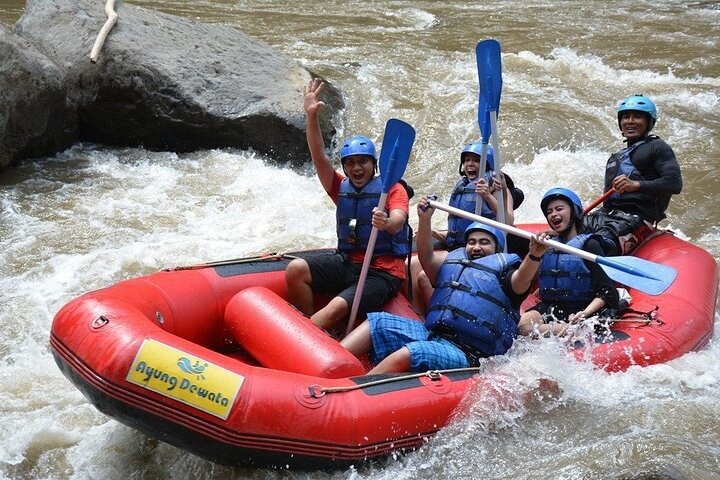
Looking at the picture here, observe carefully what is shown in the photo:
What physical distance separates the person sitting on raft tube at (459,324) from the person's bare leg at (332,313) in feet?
0.59

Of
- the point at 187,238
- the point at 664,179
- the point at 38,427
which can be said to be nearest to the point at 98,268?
the point at 187,238

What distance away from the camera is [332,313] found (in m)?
4.35

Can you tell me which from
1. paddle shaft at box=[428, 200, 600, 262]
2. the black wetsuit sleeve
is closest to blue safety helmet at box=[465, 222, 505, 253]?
paddle shaft at box=[428, 200, 600, 262]

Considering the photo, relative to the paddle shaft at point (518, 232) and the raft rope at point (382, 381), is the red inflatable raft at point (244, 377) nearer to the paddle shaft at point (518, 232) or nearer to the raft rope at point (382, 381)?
the raft rope at point (382, 381)

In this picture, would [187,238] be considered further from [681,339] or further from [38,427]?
[681,339]

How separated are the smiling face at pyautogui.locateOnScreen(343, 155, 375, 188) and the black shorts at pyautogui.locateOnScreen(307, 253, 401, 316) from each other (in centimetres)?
40

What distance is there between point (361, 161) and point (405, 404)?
55.3 inches

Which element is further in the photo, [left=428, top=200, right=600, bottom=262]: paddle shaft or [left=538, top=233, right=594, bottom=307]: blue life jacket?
[left=538, top=233, right=594, bottom=307]: blue life jacket

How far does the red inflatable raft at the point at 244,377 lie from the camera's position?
11.1 ft

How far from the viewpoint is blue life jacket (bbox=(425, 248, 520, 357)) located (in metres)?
4.12

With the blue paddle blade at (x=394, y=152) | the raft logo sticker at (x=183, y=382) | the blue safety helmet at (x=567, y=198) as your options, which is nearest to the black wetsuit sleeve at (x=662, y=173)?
the blue safety helmet at (x=567, y=198)

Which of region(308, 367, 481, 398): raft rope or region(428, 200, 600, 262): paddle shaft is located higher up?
region(428, 200, 600, 262): paddle shaft

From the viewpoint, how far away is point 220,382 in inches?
134

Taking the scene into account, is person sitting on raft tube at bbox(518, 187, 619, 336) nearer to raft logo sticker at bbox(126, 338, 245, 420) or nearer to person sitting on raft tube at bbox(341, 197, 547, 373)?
person sitting on raft tube at bbox(341, 197, 547, 373)
